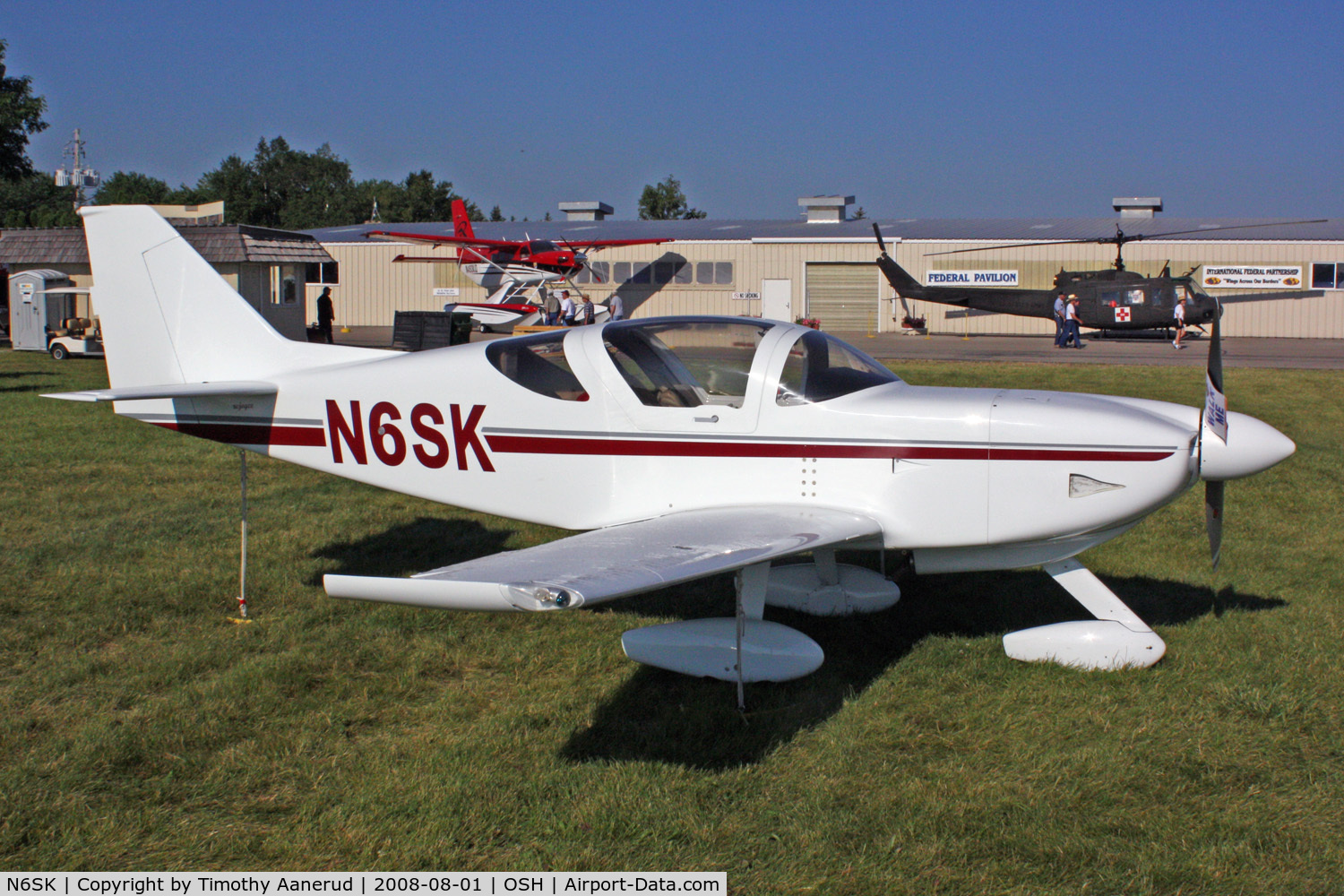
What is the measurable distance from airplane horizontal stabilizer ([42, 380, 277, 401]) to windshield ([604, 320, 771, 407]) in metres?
2.13

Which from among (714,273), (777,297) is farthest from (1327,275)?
(714,273)

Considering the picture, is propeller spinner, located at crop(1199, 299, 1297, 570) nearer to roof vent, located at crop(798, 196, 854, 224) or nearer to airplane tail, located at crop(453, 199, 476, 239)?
airplane tail, located at crop(453, 199, 476, 239)

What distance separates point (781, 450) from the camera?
17.3ft

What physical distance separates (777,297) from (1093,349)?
45.9 feet

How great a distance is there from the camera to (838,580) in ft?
20.1

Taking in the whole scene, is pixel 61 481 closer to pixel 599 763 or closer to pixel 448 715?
pixel 448 715

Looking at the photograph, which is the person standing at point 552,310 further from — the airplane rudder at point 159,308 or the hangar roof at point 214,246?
the airplane rudder at point 159,308

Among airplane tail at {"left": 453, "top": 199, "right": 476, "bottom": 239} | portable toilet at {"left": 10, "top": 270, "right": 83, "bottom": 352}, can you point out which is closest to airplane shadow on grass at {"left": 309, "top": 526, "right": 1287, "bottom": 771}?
portable toilet at {"left": 10, "top": 270, "right": 83, "bottom": 352}

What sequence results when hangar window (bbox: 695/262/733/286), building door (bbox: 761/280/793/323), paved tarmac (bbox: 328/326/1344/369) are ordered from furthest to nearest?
hangar window (bbox: 695/262/733/286) < building door (bbox: 761/280/793/323) < paved tarmac (bbox: 328/326/1344/369)

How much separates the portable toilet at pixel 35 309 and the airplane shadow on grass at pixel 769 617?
21825 mm

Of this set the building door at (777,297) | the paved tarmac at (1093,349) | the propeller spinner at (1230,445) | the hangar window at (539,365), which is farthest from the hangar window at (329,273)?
the propeller spinner at (1230,445)

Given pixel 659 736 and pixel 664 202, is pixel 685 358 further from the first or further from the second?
pixel 664 202

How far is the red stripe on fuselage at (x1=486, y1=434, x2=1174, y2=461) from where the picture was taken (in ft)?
16.2

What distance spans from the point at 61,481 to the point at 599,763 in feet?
24.8
